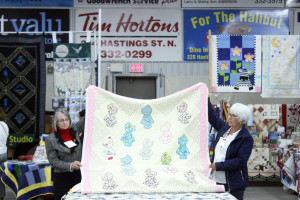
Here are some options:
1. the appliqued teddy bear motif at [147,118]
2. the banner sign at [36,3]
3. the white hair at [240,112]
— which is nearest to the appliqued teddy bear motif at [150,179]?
the appliqued teddy bear motif at [147,118]

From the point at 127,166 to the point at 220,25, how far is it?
6.76 m

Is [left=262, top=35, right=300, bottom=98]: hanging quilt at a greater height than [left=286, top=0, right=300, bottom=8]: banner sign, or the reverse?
[left=286, top=0, right=300, bottom=8]: banner sign

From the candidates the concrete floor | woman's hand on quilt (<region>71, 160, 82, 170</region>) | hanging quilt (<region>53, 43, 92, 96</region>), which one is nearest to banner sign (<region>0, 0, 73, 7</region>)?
hanging quilt (<region>53, 43, 92, 96</region>)

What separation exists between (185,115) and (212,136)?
242 centimetres

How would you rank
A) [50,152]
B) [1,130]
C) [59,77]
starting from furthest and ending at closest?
[59,77] < [1,130] < [50,152]

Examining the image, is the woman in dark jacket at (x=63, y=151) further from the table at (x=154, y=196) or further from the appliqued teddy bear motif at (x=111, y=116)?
the table at (x=154, y=196)

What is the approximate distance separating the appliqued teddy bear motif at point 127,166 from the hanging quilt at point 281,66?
3.18 meters

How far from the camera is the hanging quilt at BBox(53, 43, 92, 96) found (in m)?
5.97

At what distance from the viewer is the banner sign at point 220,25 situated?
362 inches

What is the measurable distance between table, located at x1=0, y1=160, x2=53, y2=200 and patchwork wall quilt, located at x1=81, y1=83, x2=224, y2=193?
1.92 m

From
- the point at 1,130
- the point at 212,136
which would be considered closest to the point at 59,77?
the point at 1,130

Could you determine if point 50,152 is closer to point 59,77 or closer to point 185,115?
point 185,115

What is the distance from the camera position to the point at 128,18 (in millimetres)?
9148

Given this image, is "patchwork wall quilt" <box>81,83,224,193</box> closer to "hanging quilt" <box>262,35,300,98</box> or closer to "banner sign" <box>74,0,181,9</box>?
"hanging quilt" <box>262,35,300,98</box>
